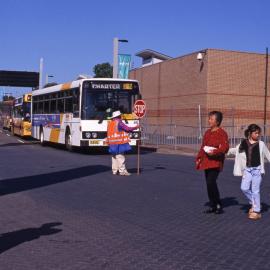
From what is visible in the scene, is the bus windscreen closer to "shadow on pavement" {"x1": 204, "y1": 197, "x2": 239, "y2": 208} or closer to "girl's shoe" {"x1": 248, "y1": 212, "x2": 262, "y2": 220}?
"shadow on pavement" {"x1": 204, "y1": 197, "x2": 239, "y2": 208}

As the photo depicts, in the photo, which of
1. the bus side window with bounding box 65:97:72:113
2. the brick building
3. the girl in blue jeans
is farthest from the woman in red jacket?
the brick building

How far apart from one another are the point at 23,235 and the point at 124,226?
147 cm

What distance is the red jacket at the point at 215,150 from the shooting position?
9406 millimetres

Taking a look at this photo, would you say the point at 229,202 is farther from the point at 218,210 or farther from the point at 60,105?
the point at 60,105

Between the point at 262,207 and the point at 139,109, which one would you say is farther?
the point at 139,109

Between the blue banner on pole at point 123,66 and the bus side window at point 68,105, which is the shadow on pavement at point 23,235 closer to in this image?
the bus side window at point 68,105

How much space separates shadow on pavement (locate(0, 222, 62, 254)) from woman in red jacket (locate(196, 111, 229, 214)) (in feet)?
8.72

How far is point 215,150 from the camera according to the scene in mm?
9391

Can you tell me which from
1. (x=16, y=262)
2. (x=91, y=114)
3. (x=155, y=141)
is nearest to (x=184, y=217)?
(x=16, y=262)

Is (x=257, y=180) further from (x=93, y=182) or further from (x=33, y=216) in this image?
(x=93, y=182)

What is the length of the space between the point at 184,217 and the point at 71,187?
167 inches

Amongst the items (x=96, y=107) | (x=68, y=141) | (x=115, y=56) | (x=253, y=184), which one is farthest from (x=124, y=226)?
(x=115, y=56)

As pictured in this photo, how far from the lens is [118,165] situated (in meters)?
15.4

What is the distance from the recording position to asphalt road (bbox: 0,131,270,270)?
20.7 ft
